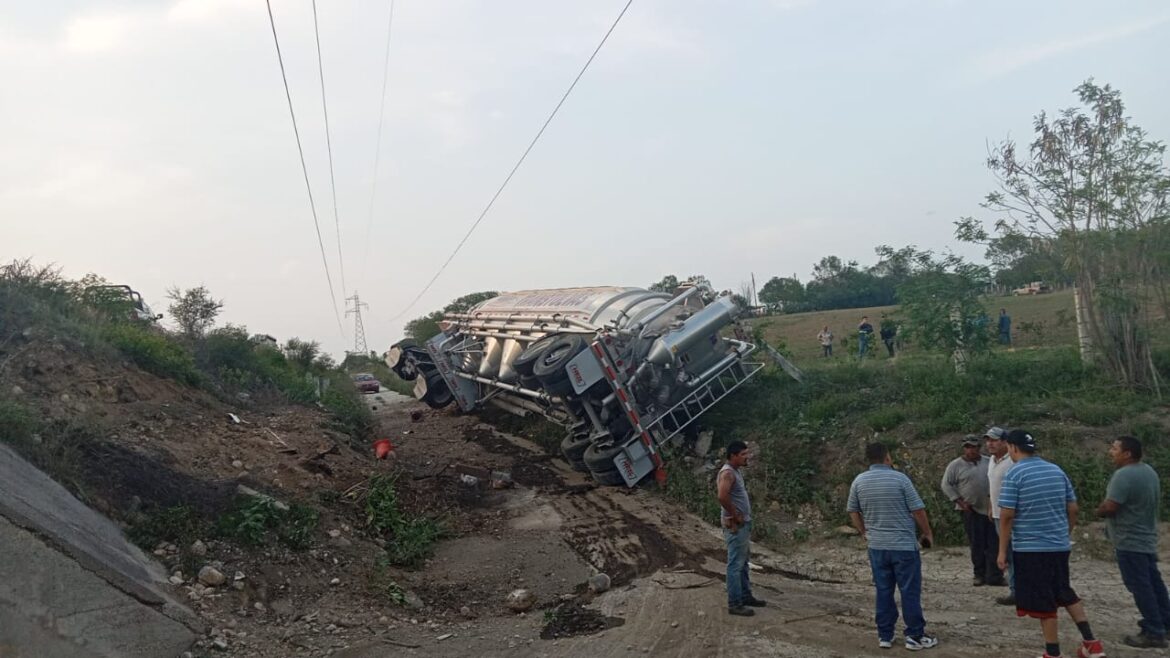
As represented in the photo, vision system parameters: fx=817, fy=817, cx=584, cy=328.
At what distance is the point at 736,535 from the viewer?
641cm

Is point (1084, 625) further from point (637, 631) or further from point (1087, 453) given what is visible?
point (1087, 453)

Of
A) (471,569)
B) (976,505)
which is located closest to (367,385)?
(471,569)

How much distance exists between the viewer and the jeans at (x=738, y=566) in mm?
6285

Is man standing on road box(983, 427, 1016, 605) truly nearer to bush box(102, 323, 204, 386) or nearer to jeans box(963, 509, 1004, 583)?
jeans box(963, 509, 1004, 583)

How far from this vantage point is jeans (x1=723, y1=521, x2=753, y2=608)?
247 inches

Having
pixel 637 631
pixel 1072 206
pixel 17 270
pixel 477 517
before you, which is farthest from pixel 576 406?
pixel 17 270

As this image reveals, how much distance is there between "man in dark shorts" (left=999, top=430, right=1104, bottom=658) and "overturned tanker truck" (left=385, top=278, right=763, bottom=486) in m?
6.12

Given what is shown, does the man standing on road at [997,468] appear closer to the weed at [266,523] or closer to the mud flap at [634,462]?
the mud flap at [634,462]

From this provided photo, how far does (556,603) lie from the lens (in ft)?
Result: 22.6

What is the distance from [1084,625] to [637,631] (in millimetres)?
2878

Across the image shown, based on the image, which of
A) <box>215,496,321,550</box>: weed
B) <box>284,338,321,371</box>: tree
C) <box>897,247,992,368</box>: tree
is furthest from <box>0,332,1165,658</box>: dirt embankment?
<box>284,338,321,371</box>: tree

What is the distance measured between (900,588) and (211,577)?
502 centimetres

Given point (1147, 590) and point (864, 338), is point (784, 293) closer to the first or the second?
point (864, 338)

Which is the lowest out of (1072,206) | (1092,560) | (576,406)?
(1092,560)
